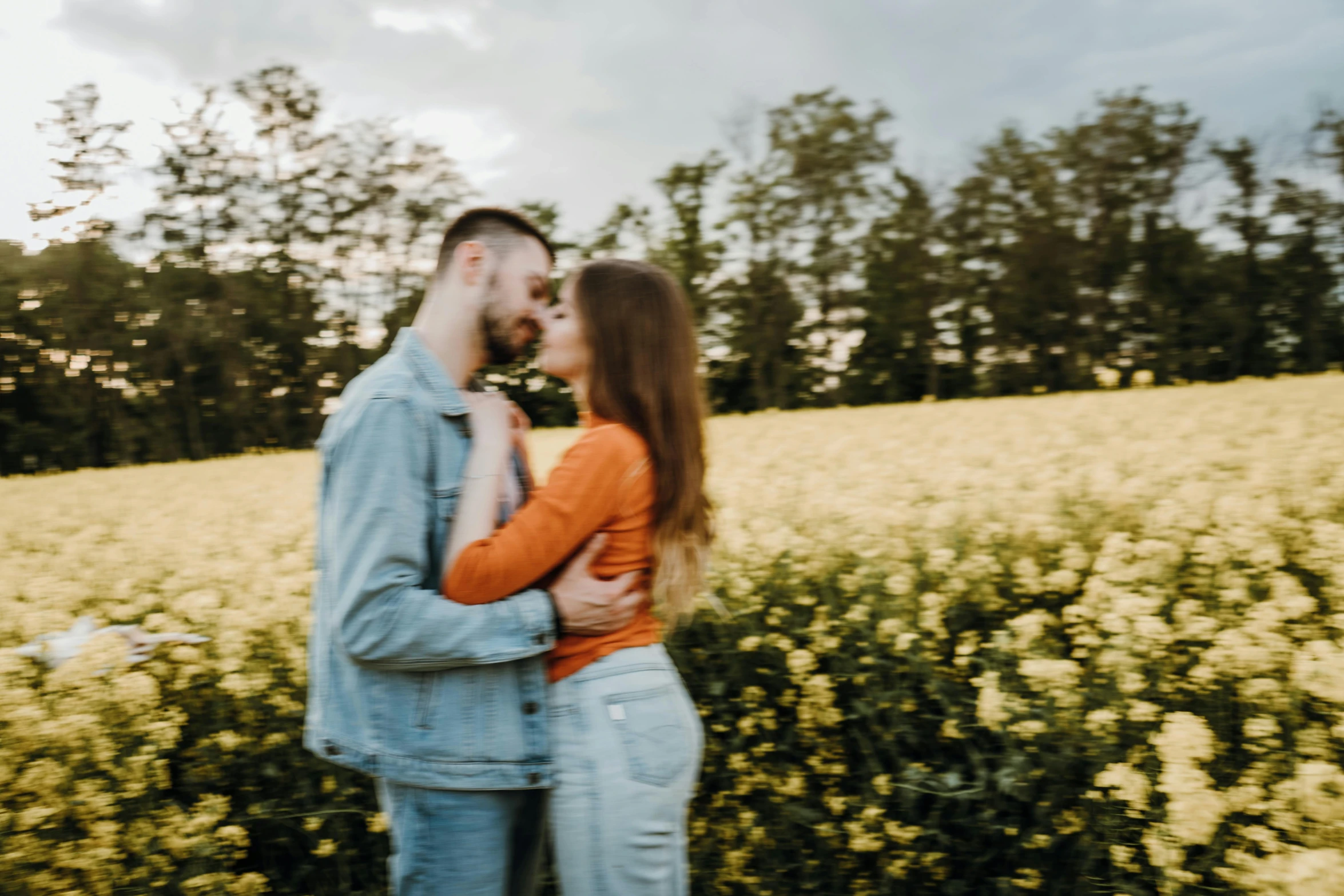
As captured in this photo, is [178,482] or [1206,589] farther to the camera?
[178,482]

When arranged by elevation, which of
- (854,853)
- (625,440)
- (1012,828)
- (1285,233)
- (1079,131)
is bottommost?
(854,853)

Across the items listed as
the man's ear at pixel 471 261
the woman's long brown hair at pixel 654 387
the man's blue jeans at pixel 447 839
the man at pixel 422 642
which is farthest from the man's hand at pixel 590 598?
the man's ear at pixel 471 261

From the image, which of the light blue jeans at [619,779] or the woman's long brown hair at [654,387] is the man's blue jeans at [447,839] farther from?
the woman's long brown hair at [654,387]

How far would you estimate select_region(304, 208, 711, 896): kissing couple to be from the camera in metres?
1.64

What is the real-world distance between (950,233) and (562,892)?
97.6 feet

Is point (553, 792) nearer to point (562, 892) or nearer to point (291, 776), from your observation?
point (562, 892)

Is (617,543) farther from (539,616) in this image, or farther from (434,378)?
(434,378)

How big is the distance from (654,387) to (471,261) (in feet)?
1.62

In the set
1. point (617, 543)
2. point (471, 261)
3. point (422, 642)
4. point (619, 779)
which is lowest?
point (619, 779)

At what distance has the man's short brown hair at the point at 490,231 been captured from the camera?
192 centimetres

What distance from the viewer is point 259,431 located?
26.5 metres

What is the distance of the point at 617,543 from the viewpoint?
1.79 metres

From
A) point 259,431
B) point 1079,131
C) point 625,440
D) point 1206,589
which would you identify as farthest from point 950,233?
point 625,440

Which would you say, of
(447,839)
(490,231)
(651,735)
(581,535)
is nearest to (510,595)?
(581,535)
